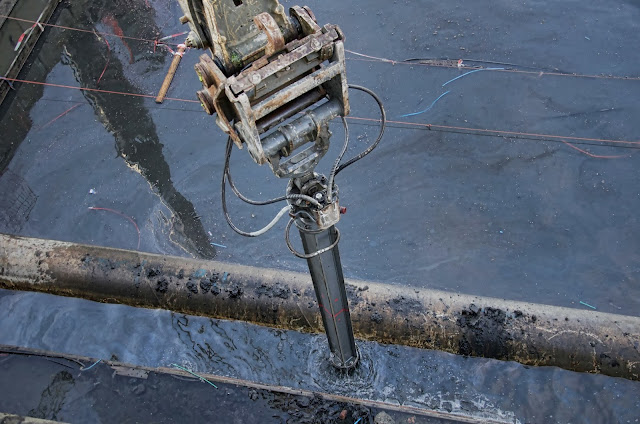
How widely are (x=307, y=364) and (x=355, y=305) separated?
1460 mm

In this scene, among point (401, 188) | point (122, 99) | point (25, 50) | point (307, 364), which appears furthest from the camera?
point (25, 50)

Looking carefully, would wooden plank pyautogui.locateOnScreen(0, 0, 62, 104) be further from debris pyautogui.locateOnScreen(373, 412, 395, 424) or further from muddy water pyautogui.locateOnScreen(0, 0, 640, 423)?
debris pyautogui.locateOnScreen(373, 412, 395, 424)

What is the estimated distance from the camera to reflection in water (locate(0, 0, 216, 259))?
7.69 metres

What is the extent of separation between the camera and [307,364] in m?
6.18

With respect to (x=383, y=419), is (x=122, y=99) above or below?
above

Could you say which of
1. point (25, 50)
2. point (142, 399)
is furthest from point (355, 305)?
point (25, 50)

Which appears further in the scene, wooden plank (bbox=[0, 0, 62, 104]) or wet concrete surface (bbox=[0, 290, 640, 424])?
wooden plank (bbox=[0, 0, 62, 104])

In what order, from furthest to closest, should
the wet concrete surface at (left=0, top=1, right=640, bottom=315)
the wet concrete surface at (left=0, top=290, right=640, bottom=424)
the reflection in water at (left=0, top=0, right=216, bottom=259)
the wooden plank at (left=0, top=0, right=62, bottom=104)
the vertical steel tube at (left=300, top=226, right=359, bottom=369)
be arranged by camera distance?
the wooden plank at (left=0, top=0, right=62, bottom=104), the reflection in water at (left=0, top=0, right=216, bottom=259), the wet concrete surface at (left=0, top=1, right=640, bottom=315), the wet concrete surface at (left=0, top=290, right=640, bottom=424), the vertical steel tube at (left=300, top=226, right=359, bottom=369)

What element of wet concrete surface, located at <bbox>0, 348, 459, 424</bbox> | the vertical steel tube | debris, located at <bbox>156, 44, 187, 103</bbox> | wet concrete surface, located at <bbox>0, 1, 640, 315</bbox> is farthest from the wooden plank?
the vertical steel tube

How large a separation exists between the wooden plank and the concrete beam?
5.16 m

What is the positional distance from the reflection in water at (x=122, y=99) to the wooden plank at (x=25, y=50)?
257 millimetres

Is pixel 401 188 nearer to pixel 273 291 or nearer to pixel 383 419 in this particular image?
pixel 273 291

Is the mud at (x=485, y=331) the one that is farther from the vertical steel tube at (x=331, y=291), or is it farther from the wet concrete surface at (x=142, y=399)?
the vertical steel tube at (x=331, y=291)

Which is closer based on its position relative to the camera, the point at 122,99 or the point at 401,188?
the point at 401,188
